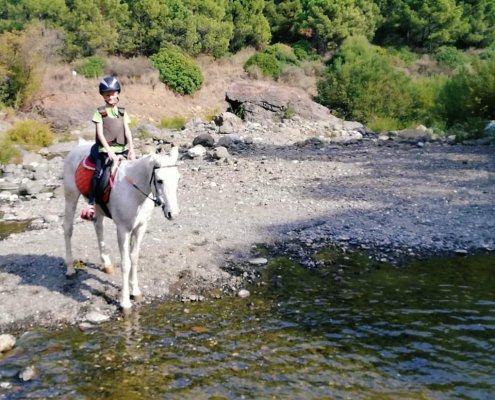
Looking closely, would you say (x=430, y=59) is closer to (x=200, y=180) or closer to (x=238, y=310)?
(x=200, y=180)

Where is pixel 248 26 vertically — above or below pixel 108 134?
above

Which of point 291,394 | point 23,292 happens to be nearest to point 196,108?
point 23,292

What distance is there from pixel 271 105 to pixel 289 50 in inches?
1044

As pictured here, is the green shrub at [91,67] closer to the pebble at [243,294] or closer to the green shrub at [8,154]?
the green shrub at [8,154]

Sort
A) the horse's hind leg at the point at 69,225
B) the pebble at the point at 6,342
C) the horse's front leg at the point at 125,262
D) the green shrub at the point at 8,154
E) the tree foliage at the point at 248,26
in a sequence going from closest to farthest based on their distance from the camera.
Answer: the pebble at the point at 6,342 → the horse's front leg at the point at 125,262 → the horse's hind leg at the point at 69,225 → the green shrub at the point at 8,154 → the tree foliage at the point at 248,26

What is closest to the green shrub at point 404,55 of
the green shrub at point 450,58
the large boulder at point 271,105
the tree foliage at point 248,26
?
the green shrub at point 450,58

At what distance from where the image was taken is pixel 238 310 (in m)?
7.03

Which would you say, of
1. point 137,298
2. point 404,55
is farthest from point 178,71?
point 137,298

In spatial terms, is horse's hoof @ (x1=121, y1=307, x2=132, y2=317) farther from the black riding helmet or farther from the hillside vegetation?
the hillside vegetation

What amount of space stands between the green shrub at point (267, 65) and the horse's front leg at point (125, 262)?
1577 inches

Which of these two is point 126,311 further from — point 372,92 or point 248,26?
point 248,26

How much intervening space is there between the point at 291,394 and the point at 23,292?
4300mm

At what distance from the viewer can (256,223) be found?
10852 millimetres

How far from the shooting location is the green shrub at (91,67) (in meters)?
41.2
